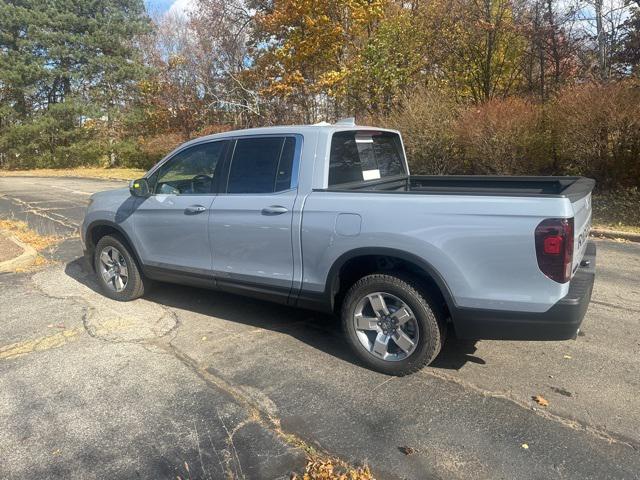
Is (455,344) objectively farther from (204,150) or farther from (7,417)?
(7,417)

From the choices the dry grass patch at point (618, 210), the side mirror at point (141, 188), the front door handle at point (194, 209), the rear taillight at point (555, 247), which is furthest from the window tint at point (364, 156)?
the dry grass patch at point (618, 210)

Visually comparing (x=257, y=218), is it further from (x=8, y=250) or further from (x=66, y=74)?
(x=66, y=74)

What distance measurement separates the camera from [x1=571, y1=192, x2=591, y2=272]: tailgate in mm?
3046

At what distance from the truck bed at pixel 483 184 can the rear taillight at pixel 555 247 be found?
2.56ft

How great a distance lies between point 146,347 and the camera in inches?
163

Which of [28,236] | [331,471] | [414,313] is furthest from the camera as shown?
[28,236]

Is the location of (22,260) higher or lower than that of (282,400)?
higher

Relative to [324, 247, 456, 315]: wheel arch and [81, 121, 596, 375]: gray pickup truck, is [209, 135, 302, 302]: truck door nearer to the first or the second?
[81, 121, 596, 375]: gray pickup truck

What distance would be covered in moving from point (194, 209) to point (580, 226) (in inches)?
123

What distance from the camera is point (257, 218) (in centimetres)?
400

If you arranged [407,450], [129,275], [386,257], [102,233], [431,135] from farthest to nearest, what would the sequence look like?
1. [431,135]
2. [102,233]
3. [129,275]
4. [386,257]
5. [407,450]

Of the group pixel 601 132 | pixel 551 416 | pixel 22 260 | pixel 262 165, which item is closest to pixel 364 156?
pixel 262 165

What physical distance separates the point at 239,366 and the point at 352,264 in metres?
1.18

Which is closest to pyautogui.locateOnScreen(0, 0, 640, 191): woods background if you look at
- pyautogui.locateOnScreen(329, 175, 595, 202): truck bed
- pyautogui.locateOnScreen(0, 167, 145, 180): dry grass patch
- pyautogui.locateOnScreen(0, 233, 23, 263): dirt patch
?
pyautogui.locateOnScreen(0, 167, 145, 180): dry grass patch
